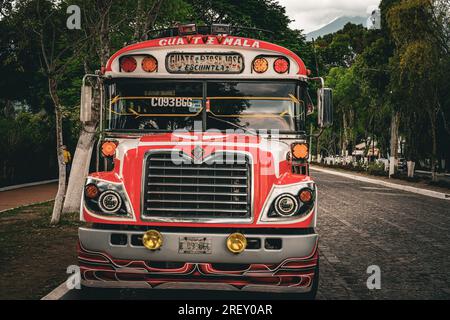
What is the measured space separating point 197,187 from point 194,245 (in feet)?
1.93

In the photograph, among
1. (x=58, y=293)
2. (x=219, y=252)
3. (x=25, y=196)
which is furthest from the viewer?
(x=25, y=196)

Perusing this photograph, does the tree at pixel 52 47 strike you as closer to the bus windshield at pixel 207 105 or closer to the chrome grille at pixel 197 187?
the bus windshield at pixel 207 105

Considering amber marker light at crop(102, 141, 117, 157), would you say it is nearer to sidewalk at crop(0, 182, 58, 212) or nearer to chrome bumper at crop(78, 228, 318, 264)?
chrome bumper at crop(78, 228, 318, 264)

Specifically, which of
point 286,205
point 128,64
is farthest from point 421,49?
point 286,205

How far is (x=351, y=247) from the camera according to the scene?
36.4 ft

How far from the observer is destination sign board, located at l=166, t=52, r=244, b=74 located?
7395 millimetres

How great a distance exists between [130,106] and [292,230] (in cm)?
250

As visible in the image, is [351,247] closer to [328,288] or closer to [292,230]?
[328,288]

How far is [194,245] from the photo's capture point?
6.04m

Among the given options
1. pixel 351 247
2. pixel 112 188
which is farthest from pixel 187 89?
pixel 351 247

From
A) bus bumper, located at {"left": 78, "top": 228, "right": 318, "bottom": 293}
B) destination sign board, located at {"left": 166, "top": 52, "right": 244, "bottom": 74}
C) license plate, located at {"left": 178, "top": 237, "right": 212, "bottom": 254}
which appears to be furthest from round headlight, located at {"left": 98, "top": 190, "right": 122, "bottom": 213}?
destination sign board, located at {"left": 166, "top": 52, "right": 244, "bottom": 74}

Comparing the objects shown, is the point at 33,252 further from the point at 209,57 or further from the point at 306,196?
the point at 306,196

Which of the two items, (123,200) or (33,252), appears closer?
(123,200)

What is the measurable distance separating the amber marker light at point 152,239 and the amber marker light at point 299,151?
2.01 m
